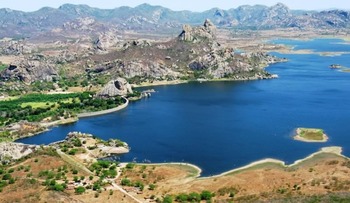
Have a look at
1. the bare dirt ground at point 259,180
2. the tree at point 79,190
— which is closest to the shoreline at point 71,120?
the bare dirt ground at point 259,180

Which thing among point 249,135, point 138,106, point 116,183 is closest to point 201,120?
point 249,135

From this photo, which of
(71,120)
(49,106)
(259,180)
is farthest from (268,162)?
Answer: (49,106)

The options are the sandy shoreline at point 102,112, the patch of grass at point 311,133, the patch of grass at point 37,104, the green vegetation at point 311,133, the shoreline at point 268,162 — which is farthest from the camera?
the patch of grass at point 37,104

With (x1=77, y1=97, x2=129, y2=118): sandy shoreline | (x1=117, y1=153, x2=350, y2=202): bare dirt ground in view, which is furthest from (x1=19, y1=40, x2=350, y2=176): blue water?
(x1=117, y1=153, x2=350, y2=202): bare dirt ground

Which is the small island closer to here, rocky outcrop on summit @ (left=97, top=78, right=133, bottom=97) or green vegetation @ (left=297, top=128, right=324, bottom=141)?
green vegetation @ (left=297, top=128, right=324, bottom=141)

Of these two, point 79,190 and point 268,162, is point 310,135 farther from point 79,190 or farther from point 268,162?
point 79,190

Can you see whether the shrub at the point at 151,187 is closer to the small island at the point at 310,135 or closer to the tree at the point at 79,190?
the tree at the point at 79,190
